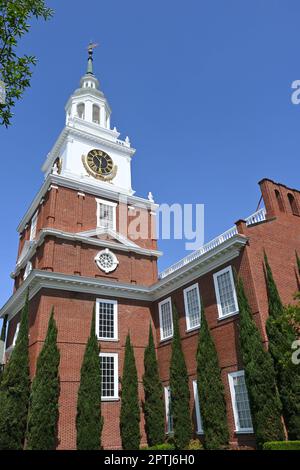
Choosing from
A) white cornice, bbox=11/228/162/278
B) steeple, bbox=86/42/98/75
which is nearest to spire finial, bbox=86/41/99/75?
steeple, bbox=86/42/98/75

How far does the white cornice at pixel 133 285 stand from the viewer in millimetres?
20797

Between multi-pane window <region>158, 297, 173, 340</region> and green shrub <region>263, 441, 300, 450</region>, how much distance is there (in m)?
10.2

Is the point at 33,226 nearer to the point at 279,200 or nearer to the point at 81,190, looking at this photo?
the point at 81,190

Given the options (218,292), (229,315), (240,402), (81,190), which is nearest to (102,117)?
(81,190)

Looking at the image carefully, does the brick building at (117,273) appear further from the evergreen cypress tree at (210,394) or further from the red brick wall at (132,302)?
the evergreen cypress tree at (210,394)

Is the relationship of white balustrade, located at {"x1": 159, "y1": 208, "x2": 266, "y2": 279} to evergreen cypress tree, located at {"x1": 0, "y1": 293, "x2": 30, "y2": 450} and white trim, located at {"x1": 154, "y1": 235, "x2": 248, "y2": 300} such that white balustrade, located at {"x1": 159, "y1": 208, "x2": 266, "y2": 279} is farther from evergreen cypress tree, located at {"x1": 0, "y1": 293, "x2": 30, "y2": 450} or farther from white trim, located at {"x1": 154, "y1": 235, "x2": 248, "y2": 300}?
evergreen cypress tree, located at {"x1": 0, "y1": 293, "x2": 30, "y2": 450}

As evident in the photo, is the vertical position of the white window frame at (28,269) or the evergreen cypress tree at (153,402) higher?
the white window frame at (28,269)

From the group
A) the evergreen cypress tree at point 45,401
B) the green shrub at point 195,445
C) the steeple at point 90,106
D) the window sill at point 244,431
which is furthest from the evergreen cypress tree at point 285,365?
the steeple at point 90,106

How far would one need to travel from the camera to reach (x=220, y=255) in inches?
829

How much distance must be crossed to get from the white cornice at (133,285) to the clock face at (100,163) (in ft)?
34.8

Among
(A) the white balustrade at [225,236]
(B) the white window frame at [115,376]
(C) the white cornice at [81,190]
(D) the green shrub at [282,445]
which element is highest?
(C) the white cornice at [81,190]

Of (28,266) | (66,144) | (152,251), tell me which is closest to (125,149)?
(66,144)

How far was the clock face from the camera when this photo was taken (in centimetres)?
3155

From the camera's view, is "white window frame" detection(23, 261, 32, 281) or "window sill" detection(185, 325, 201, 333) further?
"white window frame" detection(23, 261, 32, 281)
